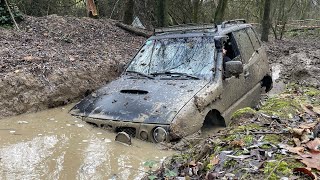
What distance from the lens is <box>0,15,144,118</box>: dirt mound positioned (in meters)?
6.58

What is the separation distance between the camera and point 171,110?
16.1 feet

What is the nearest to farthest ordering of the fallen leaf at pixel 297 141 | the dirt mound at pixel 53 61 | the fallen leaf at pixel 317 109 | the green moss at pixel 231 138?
the fallen leaf at pixel 297 141, the green moss at pixel 231 138, the fallen leaf at pixel 317 109, the dirt mound at pixel 53 61

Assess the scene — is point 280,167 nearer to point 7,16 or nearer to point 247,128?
point 247,128

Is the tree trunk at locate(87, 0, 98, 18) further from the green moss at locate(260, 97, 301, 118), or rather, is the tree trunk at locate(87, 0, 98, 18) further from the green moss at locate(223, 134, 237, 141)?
the green moss at locate(223, 134, 237, 141)

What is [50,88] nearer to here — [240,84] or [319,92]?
[240,84]

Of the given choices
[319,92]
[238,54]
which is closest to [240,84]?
[238,54]

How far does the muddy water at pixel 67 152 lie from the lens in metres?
4.02

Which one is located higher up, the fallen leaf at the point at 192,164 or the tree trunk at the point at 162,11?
the tree trunk at the point at 162,11

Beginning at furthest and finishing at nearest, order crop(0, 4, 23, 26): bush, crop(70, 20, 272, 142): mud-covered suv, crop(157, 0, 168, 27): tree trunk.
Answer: crop(157, 0, 168, 27): tree trunk < crop(0, 4, 23, 26): bush < crop(70, 20, 272, 142): mud-covered suv

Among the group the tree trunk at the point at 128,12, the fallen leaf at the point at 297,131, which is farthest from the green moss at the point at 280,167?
the tree trunk at the point at 128,12

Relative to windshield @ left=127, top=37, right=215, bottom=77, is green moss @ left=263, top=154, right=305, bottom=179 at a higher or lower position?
lower

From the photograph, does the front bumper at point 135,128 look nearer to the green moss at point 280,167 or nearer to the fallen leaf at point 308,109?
the fallen leaf at point 308,109

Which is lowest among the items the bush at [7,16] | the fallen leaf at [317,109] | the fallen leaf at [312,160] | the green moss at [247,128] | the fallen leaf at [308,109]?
the green moss at [247,128]

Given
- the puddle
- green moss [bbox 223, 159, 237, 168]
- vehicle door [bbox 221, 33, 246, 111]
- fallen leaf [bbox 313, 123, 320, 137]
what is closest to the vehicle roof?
vehicle door [bbox 221, 33, 246, 111]
